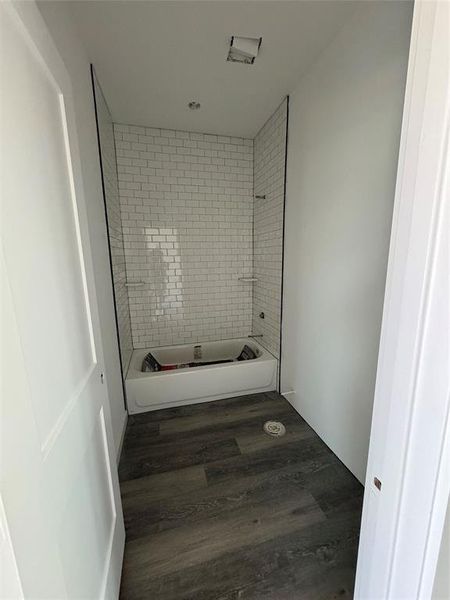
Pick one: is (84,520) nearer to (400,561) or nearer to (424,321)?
(400,561)

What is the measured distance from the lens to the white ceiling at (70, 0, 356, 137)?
4.40ft

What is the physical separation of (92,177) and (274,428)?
2.34 metres

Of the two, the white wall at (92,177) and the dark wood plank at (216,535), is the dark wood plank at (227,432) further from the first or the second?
the dark wood plank at (216,535)

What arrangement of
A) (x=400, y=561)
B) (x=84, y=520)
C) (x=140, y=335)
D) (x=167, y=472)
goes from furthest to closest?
(x=140, y=335) < (x=167, y=472) < (x=84, y=520) < (x=400, y=561)

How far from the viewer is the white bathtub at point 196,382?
2.30 m

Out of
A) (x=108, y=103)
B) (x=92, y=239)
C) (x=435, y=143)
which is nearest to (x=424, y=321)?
(x=435, y=143)

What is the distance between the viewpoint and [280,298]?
2463 mm

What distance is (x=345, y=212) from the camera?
1.58m

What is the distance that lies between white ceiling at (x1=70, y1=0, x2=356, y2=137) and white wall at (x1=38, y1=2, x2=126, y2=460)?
0.16m

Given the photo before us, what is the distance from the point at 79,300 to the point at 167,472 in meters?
1.42

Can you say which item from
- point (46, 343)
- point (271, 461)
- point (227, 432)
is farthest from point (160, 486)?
point (46, 343)

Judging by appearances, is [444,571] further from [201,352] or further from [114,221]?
[114,221]

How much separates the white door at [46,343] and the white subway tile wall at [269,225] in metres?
1.85

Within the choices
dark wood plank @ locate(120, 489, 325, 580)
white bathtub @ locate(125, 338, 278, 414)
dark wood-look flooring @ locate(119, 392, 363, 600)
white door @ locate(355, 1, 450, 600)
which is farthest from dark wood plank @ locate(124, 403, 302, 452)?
white door @ locate(355, 1, 450, 600)
